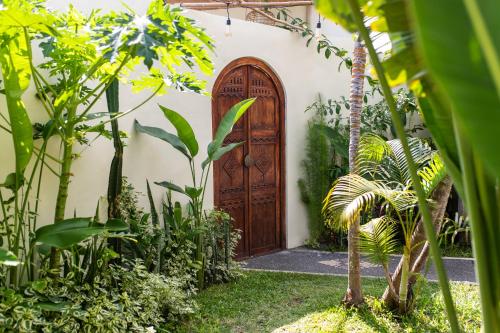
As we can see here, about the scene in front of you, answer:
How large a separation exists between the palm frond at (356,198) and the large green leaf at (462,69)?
123 inches

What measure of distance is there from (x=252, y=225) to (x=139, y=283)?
3231 millimetres

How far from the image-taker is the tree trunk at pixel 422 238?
14.6ft

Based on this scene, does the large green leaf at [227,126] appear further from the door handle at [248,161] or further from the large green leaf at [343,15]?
the large green leaf at [343,15]

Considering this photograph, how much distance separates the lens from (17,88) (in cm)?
332

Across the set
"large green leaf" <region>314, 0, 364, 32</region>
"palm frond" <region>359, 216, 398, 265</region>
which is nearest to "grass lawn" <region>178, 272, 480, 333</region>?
"palm frond" <region>359, 216, 398, 265</region>

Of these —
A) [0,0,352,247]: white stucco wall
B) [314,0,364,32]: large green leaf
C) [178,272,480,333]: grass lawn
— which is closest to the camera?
[314,0,364,32]: large green leaf

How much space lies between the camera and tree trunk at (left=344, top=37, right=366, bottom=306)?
464 centimetres

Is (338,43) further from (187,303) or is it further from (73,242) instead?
(73,242)

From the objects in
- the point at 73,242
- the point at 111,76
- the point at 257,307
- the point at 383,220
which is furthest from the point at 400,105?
the point at 73,242

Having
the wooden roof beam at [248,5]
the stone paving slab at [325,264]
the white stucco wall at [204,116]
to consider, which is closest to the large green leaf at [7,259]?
the white stucco wall at [204,116]

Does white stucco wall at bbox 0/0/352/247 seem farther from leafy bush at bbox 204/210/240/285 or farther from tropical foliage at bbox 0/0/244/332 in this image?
leafy bush at bbox 204/210/240/285

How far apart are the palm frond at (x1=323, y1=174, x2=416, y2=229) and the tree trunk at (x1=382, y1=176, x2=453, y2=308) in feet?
0.77

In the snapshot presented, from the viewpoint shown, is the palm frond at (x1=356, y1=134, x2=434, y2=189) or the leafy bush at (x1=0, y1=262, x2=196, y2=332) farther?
the palm frond at (x1=356, y1=134, x2=434, y2=189)

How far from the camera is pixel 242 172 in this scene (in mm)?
7242
